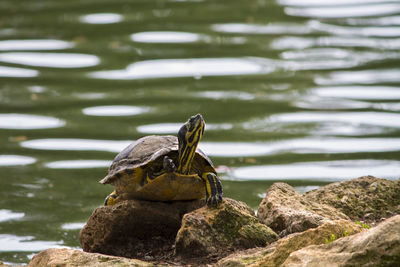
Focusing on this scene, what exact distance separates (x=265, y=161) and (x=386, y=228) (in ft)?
13.0

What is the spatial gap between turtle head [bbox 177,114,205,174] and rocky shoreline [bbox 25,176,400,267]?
0.86 feet

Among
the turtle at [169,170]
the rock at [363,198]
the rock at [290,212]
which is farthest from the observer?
the rock at [363,198]

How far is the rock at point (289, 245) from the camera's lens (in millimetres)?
2789

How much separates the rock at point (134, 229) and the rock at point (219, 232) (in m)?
0.31

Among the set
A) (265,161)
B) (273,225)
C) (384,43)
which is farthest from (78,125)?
(384,43)

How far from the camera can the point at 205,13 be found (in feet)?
37.0

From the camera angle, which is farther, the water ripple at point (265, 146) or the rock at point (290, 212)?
the water ripple at point (265, 146)

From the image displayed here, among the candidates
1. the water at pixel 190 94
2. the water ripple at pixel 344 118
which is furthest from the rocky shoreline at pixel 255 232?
the water ripple at pixel 344 118

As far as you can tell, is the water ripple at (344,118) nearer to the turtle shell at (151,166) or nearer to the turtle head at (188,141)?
the turtle shell at (151,166)

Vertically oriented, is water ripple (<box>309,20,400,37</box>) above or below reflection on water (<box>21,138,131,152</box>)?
above

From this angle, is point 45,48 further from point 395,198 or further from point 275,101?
point 395,198

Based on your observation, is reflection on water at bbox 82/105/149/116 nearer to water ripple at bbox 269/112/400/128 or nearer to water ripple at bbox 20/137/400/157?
water ripple at bbox 20/137/400/157

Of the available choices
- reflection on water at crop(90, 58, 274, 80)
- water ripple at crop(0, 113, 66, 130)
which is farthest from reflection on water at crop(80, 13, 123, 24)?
water ripple at crop(0, 113, 66, 130)

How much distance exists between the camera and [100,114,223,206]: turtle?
345 cm
